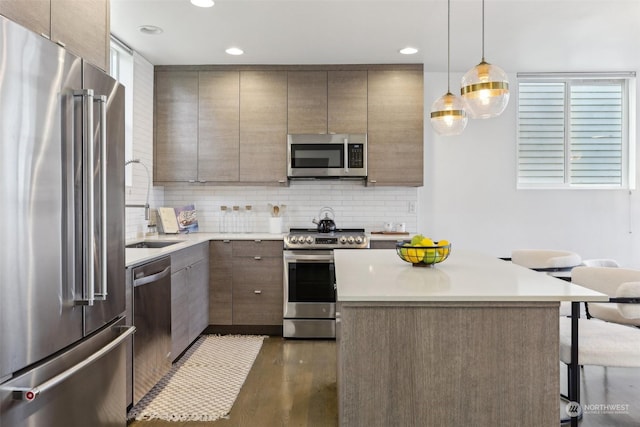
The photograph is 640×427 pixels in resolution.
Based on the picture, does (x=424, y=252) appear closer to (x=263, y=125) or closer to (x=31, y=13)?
(x=31, y=13)

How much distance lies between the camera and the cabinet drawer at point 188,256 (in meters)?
3.33

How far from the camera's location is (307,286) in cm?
417

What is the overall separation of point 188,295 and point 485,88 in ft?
8.64

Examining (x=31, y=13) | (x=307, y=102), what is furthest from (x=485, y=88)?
(x=307, y=102)

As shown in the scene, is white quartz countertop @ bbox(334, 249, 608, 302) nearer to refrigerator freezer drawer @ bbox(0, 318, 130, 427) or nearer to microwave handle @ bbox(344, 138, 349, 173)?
refrigerator freezer drawer @ bbox(0, 318, 130, 427)

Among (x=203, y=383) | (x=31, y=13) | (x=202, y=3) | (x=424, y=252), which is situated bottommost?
(x=203, y=383)

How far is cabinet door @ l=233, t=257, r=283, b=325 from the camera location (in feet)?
13.9

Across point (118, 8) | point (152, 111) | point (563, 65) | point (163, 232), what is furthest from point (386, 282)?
point (563, 65)

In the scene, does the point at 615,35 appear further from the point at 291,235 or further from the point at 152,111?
the point at 152,111

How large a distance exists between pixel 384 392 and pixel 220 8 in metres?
2.75

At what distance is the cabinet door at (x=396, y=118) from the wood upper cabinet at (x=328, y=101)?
4.3 inches

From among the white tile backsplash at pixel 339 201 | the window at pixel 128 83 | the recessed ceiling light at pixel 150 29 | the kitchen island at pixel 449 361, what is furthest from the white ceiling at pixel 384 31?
the kitchen island at pixel 449 361

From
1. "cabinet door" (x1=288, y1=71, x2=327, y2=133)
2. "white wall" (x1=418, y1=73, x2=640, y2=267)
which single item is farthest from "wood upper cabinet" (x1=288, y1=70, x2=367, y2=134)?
"white wall" (x1=418, y1=73, x2=640, y2=267)

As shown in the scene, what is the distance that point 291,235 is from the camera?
166 inches
